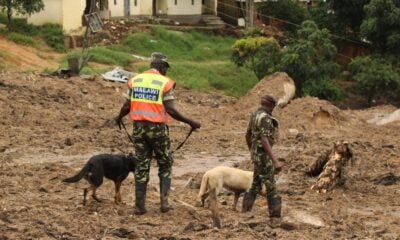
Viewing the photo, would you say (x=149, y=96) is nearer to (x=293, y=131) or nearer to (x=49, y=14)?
(x=293, y=131)

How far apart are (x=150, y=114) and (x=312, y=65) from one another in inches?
1001

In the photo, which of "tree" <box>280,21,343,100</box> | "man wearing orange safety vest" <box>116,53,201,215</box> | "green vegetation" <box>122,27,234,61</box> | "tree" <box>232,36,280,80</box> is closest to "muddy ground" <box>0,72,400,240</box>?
"man wearing orange safety vest" <box>116,53,201,215</box>

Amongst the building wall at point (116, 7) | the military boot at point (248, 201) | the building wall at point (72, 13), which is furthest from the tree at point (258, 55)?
the military boot at point (248, 201)

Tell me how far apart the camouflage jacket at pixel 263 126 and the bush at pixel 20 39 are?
A: 92.0 feet

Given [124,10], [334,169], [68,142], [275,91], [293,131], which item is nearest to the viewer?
[334,169]

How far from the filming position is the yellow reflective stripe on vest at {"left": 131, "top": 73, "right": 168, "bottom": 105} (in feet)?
30.2

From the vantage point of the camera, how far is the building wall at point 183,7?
48.2m

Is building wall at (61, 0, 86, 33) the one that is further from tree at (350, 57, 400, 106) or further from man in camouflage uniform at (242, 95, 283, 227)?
man in camouflage uniform at (242, 95, 283, 227)

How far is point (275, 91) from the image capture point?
26156 millimetres

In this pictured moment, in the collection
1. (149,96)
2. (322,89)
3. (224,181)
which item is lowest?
(322,89)

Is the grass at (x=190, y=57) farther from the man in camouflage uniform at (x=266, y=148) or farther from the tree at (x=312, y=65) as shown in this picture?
the man in camouflage uniform at (x=266, y=148)

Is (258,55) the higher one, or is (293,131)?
(258,55)

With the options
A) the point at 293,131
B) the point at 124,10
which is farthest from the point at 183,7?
the point at 293,131

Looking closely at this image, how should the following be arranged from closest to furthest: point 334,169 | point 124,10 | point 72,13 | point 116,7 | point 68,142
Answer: point 334,169 < point 68,142 < point 72,13 < point 116,7 < point 124,10
